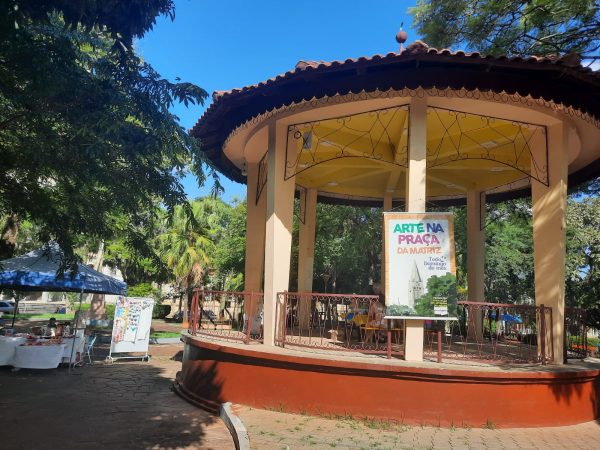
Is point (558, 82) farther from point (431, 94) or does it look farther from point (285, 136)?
point (285, 136)

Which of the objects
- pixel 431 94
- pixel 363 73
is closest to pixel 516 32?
pixel 431 94

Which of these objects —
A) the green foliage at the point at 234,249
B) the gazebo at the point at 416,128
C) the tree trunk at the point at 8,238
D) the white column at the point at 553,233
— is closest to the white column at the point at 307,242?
the gazebo at the point at 416,128

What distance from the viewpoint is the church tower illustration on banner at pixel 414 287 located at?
20.7 ft

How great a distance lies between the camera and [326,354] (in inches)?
254

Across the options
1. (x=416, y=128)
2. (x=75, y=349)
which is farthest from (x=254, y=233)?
(x=75, y=349)

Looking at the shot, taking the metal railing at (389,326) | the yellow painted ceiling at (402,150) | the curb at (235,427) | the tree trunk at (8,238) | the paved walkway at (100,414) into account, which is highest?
the yellow painted ceiling at (402,150)

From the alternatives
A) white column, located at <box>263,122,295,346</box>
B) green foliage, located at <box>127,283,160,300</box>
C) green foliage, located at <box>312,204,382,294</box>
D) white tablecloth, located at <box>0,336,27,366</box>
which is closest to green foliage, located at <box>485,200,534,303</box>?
green foliage, located at <box>312,204,382,294</box>

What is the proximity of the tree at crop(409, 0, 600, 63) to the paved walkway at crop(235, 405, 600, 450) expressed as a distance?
789 centimetres

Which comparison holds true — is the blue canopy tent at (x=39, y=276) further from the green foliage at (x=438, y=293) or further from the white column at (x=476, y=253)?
the white column at (x=476, y=253)

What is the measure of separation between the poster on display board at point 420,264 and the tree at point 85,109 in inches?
119

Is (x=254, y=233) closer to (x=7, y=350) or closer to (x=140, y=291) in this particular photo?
(x=7, y=350)

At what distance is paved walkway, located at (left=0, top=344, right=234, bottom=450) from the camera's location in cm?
530

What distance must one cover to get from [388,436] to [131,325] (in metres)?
8.72

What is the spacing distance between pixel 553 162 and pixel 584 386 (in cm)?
358
